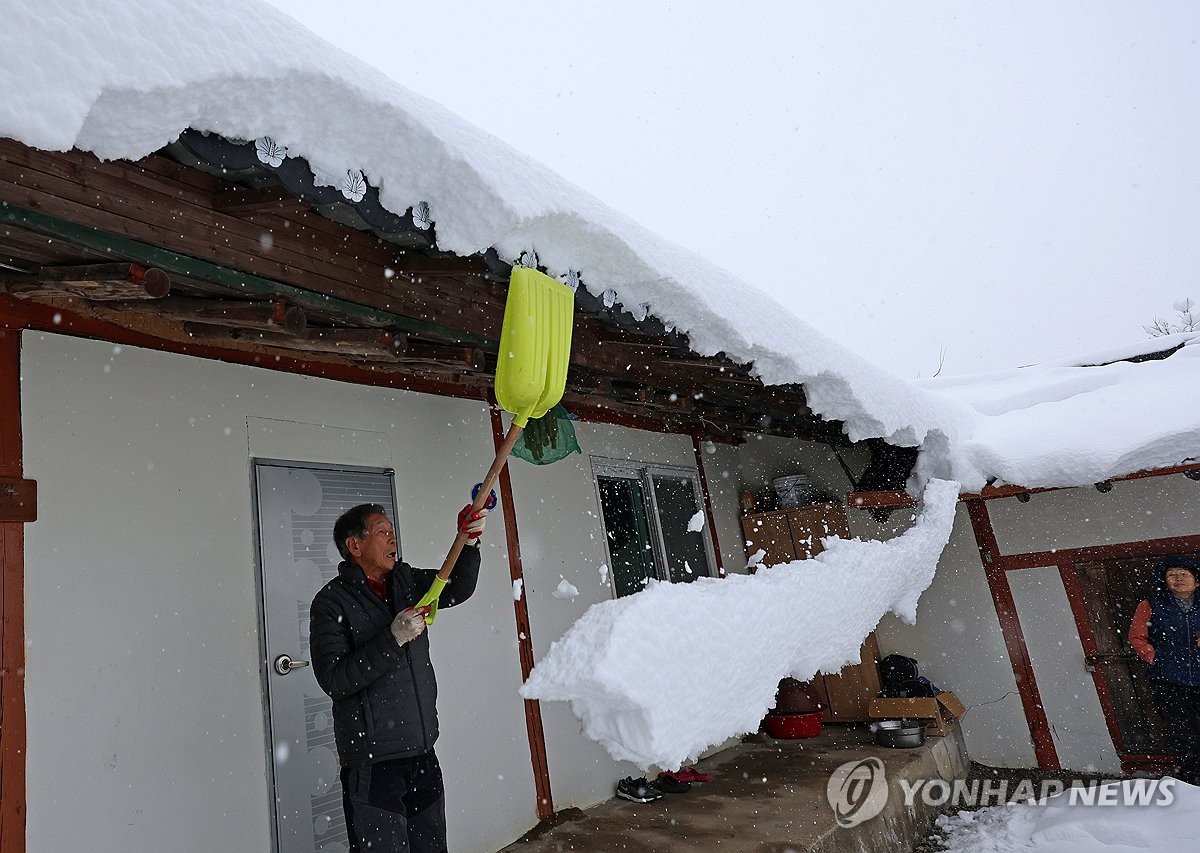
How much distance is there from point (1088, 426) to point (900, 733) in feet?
9.63

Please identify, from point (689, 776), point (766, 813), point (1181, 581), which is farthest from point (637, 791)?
point (1181, 581)

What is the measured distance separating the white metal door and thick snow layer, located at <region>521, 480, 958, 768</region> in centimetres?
186

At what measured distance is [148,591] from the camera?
293 centimetres

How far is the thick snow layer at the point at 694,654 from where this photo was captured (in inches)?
77.7

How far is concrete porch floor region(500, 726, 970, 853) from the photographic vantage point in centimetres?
410

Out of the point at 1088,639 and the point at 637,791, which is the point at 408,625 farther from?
the point at 1088,639

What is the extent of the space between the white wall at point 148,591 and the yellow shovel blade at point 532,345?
5.49 feet

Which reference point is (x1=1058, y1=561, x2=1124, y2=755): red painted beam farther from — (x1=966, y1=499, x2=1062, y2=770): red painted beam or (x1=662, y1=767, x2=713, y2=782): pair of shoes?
(x1=662, y1=767, x2=713, y2=782): pair of shoes

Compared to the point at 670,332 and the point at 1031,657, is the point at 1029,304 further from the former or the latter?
the point at 670,332

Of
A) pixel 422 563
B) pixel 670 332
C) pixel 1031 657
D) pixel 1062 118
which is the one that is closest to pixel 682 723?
pixel 670 332

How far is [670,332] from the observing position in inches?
127

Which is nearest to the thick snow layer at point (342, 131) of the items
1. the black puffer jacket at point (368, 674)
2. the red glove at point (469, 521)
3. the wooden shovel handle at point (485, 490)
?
the wooden shovel handle at point (485, 490)

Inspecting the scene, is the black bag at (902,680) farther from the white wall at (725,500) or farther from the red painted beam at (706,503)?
the red painted beam at (706,503)

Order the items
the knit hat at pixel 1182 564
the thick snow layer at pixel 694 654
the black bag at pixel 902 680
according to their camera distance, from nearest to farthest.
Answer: the thick snow layer at pixel 694 654 → the knit hat at pixel 1182 564 → the black bag at pixel 902 680
